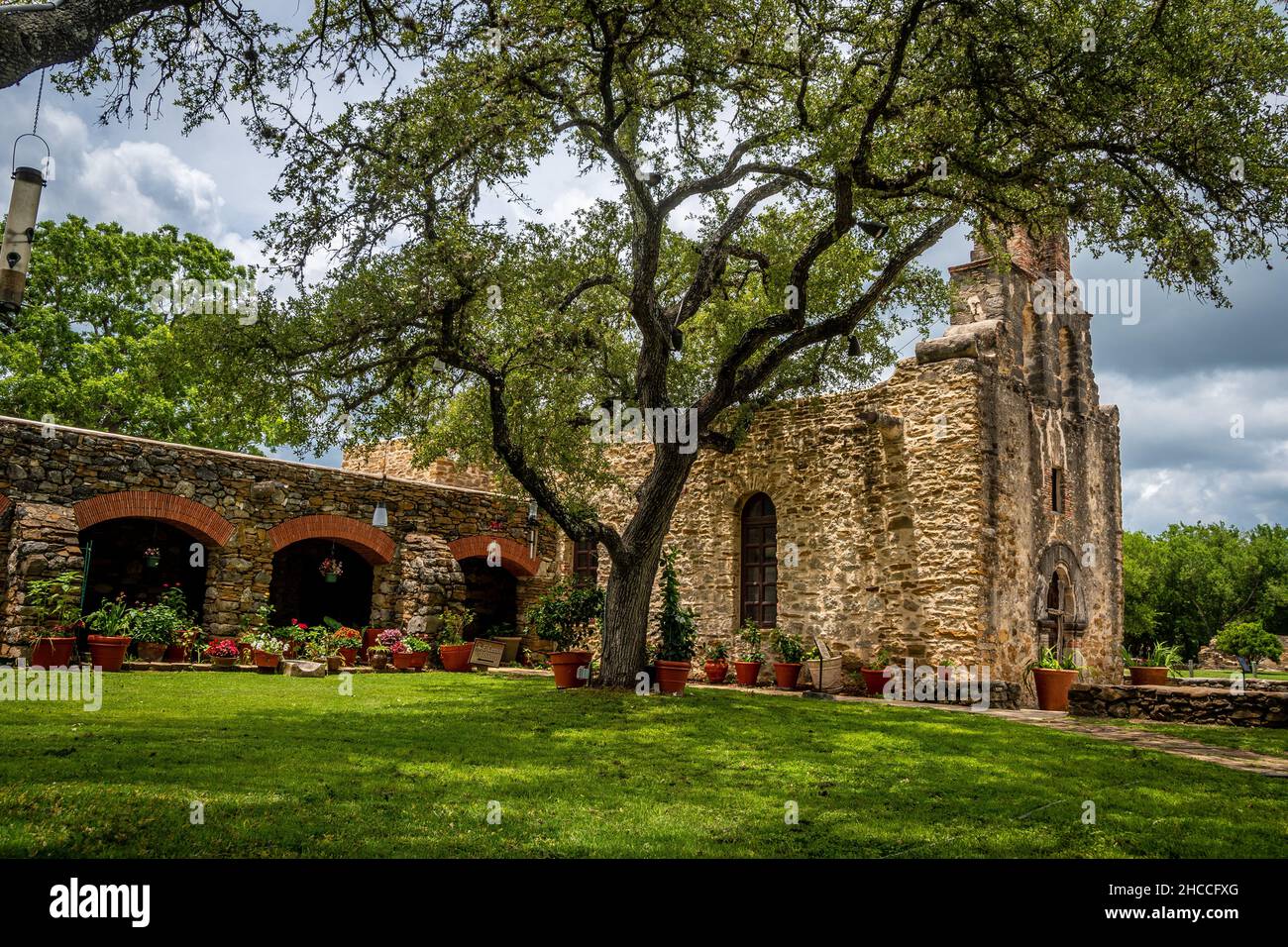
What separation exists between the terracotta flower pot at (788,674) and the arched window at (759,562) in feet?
4.62

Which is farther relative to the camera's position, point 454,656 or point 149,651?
point 454,656

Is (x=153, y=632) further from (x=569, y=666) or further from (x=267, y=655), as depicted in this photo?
(x=569, y=666)

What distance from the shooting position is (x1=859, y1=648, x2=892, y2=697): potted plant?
41.3 feet

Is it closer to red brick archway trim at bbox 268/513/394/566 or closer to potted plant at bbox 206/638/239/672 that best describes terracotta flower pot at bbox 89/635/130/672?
potted plant at bbox 206/638/239/672

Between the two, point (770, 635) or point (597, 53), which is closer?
point (597, 53)

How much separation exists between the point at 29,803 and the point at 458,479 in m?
16.6

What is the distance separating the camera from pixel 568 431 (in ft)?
41.7

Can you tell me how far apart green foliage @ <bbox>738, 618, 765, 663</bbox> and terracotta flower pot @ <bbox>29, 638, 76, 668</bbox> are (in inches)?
371

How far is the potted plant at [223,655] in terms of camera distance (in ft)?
40.9

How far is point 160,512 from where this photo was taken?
41.4ft

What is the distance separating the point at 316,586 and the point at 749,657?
29.3ft

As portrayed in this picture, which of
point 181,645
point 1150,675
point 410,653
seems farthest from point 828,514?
point 181,645
